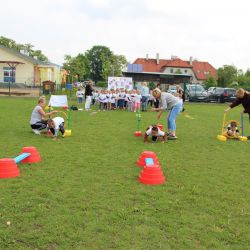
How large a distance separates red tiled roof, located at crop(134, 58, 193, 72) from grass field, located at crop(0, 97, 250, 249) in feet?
259

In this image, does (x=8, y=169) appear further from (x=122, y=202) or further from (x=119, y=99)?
(x=119, y=99)

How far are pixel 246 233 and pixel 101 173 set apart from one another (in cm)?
324

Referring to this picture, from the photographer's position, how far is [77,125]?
1452cm

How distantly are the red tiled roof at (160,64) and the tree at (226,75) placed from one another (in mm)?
21584

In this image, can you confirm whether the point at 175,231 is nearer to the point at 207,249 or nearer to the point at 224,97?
the point at 207,249

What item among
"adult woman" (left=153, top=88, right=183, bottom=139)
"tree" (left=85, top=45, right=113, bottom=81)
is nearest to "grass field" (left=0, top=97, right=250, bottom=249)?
"adult woman" (left=153, top=88, right=183, bottom=139)

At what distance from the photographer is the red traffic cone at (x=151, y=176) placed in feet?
20.8

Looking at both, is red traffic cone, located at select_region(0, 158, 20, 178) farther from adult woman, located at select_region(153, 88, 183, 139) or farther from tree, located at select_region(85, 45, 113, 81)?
tree, located at select_region(85, 45, 113, 81)

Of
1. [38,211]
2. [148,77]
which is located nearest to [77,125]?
[38,211]

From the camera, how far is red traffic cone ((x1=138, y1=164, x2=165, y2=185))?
20.8ft

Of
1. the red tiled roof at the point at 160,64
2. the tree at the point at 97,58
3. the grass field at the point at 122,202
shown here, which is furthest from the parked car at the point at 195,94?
the tree at the point at 97,58

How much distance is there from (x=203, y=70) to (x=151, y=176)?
89.1 meters

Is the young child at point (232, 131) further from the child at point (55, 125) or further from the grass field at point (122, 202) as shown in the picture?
the child at point (55, 125)

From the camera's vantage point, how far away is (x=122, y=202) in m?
5.39
